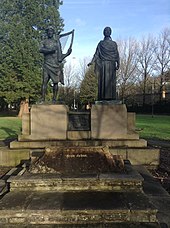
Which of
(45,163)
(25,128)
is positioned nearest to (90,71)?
(25,128)

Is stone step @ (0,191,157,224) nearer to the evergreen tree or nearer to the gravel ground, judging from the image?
the gravel ground

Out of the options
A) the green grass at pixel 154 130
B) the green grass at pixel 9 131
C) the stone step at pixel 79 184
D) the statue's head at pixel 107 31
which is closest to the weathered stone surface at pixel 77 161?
the stone step at pixel 79 184

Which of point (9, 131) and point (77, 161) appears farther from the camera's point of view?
point (9, 131)

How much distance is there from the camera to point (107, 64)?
874 cm

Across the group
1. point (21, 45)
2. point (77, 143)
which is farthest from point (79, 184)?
point (21, 45)

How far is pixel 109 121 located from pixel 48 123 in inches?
68.5

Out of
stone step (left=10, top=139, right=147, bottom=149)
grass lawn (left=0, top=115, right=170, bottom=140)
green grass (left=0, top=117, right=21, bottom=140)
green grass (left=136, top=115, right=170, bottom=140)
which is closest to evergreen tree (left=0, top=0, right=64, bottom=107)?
grass lawn (left=0, top=115, right=170, bottom=140)

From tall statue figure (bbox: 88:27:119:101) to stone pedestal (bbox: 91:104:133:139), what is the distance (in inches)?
25.3

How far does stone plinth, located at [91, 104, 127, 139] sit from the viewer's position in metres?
8.16

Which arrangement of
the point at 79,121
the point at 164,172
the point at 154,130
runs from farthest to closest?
the point at 154,130
the point at 79,121
the point at 164,172

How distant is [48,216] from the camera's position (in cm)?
393

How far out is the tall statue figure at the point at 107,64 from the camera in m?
8.72

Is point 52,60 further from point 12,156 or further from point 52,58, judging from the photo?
point 12,156

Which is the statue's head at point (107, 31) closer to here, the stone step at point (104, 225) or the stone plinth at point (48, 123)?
the stone plinth at point (48, 123)
